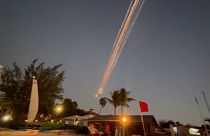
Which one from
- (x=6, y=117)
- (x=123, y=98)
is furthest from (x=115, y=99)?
(x=6, y=117)

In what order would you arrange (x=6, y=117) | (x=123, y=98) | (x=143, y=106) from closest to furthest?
(x=143, y=106) → (x=6, y=117) → (x=123, y=98)

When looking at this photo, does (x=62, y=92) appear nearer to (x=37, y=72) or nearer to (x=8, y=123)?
(x=37, y=72)

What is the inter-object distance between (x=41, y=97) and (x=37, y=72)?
16.7 feet

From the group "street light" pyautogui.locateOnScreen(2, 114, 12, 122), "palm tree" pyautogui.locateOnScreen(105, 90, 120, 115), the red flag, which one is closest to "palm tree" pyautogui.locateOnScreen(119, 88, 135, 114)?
"palm tree" pyautogui.locateOnScreen(105, 90, 120, 115)

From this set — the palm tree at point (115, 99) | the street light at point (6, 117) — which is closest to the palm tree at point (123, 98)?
the palm tree at point (115, 99)

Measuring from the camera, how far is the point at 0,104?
99.1 ft

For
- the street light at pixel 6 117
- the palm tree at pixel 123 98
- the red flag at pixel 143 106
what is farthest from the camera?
the palm tree at pixel 123 98

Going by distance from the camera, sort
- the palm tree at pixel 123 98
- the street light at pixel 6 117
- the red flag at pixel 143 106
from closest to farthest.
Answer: the red flag at pixel 143 106
the street light at pixel 6 117
the palm tree at pixel 123 98

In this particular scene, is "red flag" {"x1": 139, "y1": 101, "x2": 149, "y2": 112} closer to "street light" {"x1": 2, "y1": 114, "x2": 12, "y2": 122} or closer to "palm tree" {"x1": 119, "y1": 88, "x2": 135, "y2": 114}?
"street light" {"x1": 2, "y1": 114, "x2": 12, "y2": 122}

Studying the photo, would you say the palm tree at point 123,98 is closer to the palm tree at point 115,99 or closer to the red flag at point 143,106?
the palm tree at point 115,99

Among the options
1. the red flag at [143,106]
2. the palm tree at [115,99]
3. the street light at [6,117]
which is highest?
the palm tree at [115,99]

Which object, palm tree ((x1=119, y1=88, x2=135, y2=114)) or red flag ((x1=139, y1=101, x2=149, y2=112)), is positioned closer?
red flag ((x1=139, y1=101, x2=149, y2=112))

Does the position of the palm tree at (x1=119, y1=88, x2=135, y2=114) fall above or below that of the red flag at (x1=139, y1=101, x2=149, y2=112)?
above

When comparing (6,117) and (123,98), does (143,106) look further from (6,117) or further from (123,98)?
(123,98)
